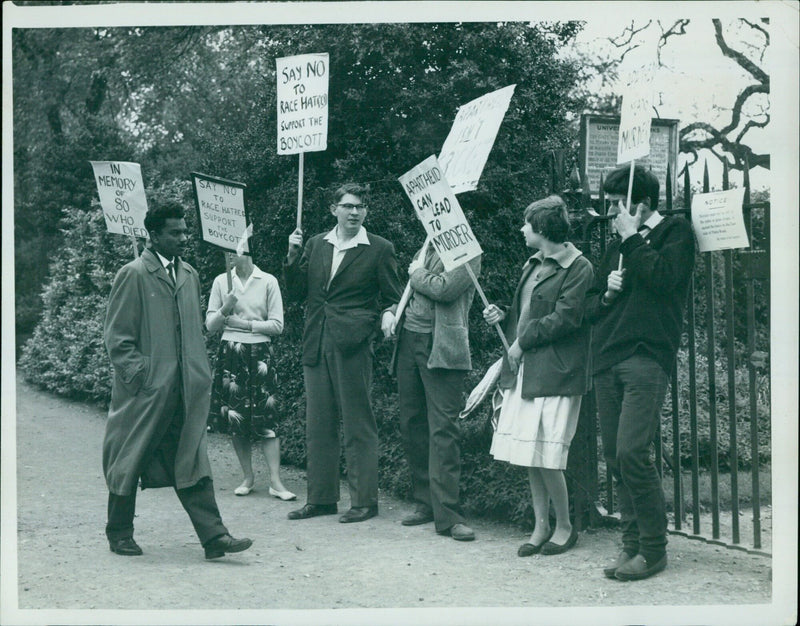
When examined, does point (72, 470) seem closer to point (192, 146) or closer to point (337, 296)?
point (337, 296)

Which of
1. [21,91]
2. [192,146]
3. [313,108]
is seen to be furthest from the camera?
[192,146]

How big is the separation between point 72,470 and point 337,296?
2695 millimetres

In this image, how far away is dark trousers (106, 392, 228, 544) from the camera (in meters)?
5.82

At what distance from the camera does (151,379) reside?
585cm

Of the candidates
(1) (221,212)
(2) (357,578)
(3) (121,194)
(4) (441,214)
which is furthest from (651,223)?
(3) (121,194)

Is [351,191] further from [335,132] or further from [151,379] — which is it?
[335,132]

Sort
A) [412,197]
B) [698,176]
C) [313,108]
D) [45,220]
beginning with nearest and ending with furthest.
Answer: [412,197], [313,108], [698,176], [45,220]

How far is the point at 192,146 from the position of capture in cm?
1041

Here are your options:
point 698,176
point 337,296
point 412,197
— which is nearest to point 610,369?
point 412,197

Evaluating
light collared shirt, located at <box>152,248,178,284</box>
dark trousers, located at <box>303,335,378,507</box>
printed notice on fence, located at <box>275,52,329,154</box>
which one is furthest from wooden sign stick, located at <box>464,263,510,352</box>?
light collared shirt, located at <box>152,248,178,284</box>

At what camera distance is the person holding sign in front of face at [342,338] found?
6.79 m

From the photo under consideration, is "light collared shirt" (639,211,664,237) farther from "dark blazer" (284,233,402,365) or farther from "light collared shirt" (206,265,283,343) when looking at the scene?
"light collared shirt" (206,265,283,343)

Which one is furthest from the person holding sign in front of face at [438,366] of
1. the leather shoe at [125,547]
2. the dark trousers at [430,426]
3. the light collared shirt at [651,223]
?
the leather shoe at [125,547]

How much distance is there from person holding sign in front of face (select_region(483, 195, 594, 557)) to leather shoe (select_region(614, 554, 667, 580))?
52 centimetres
